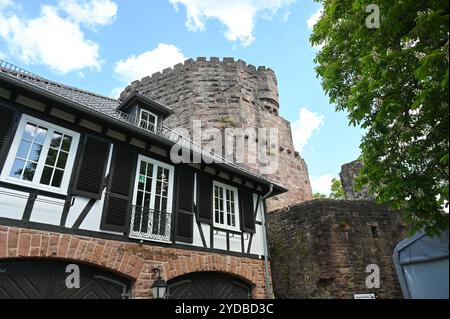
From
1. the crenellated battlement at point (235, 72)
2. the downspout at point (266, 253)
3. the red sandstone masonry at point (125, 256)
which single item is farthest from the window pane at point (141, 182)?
the crenellated battlement at point (235, 72)

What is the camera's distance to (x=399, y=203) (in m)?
3.95

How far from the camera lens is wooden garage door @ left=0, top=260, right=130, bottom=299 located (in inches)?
188

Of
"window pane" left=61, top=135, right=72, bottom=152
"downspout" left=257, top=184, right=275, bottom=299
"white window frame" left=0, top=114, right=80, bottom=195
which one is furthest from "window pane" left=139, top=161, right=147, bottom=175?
"downspout" left=257, top=184, right=275, bottom=299

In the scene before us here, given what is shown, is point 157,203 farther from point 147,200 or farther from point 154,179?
point 154,179

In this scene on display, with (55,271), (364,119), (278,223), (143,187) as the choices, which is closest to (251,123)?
(278,223)

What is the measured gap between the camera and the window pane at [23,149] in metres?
5.24

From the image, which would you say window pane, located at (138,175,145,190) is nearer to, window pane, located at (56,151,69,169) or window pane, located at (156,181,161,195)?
window pane, located at (156,181,161,195)

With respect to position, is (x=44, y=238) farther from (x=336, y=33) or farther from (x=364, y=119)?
(x=336, y=33)

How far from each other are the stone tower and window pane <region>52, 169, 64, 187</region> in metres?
9.61

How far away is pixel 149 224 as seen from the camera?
6.54m

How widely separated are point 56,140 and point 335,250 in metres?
8.05

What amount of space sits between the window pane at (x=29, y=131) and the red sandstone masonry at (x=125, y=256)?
1648 millimetres

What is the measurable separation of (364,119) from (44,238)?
5.68 m
